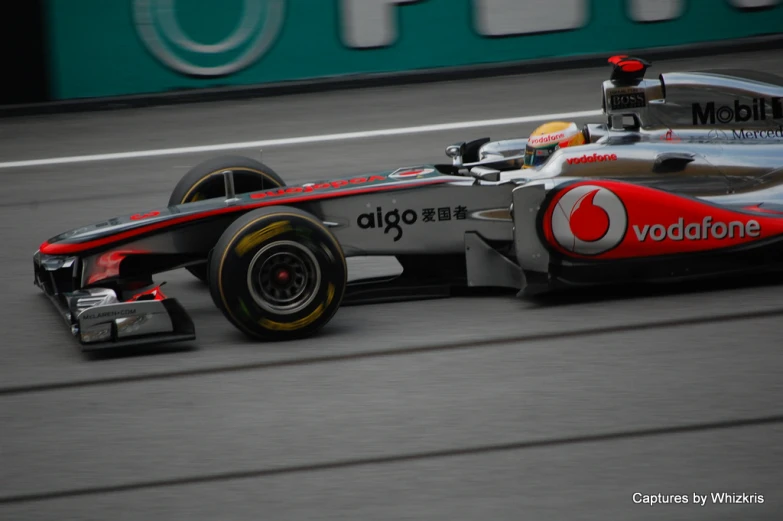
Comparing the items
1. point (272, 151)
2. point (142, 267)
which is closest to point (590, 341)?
point (142, 267)

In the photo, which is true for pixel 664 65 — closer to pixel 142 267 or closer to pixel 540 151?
pixel 540 151

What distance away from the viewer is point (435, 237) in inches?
226

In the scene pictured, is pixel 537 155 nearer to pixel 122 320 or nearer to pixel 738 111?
pixel 738 111

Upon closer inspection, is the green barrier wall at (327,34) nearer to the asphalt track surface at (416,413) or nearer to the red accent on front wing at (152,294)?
the asphalt track surface at (416,413)

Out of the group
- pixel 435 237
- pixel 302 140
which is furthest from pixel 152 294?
pixel 302 140

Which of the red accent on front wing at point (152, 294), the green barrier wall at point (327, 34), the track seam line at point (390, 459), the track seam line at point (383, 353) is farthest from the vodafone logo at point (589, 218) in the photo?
the green barrier wall at point (327, 34)

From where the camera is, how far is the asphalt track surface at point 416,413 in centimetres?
382

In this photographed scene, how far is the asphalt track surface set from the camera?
382 cm

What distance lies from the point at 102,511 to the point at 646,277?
2878 millimetres

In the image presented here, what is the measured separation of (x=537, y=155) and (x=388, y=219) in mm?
983

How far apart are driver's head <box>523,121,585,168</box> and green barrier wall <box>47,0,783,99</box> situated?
6447mm

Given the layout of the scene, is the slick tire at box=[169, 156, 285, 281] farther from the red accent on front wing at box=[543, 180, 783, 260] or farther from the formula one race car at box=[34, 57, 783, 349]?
the red accent on front wing at box=[543, 180, 783, 260]

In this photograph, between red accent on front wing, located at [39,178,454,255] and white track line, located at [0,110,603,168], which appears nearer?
red accent on front wing, located at [39,178,454,255]

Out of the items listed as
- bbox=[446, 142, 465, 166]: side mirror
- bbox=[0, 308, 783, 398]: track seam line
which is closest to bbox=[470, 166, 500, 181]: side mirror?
bbox=[446, 142, 465, 166]: side mirror
